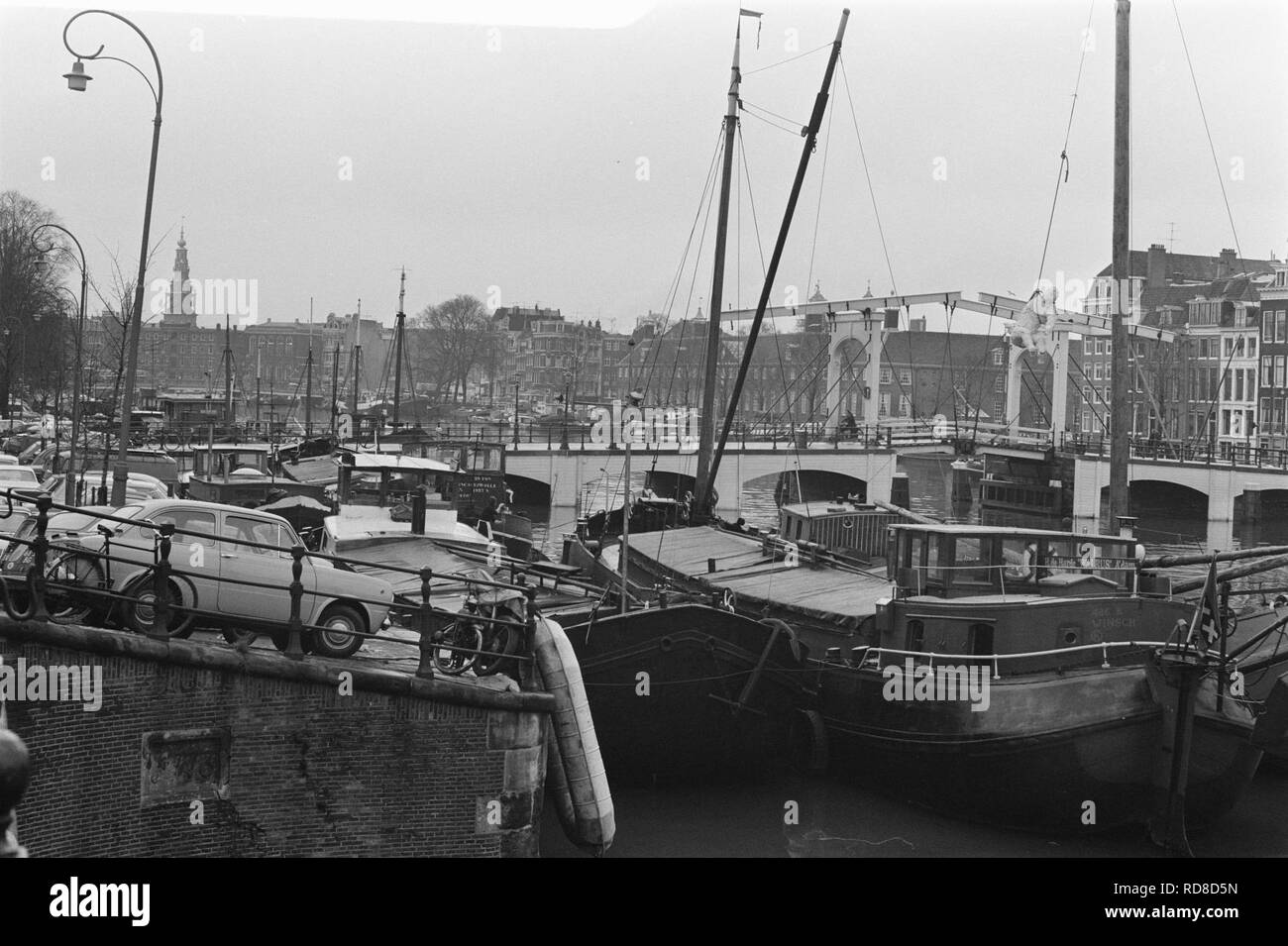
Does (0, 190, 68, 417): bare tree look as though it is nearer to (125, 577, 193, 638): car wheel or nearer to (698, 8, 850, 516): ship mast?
(698, 8, 850, 516): ship mast

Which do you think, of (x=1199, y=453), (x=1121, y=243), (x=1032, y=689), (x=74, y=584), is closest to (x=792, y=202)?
(x=1121, y=243)

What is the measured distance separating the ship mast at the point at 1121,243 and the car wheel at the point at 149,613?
60.6 feet

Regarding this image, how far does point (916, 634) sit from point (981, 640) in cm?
89

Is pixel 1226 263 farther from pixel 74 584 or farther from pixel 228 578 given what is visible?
pixel 74 584

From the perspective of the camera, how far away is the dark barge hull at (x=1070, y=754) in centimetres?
1692

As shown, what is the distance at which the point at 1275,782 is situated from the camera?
823 inches

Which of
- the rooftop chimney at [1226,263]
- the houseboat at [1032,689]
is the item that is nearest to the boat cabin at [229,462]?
the houseboat at [1032,689]

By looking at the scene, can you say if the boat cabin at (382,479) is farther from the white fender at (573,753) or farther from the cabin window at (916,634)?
the white fender at (573,753)

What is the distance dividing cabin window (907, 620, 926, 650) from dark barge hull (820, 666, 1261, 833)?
2.66ft

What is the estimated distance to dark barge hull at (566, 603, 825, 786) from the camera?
17844 millimetres

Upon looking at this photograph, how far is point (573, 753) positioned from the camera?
514 inches

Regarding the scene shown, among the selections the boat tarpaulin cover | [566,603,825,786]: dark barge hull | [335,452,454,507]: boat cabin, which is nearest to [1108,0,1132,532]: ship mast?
the boat tarpaulin cover

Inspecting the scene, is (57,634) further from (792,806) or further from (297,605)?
(792,806)
